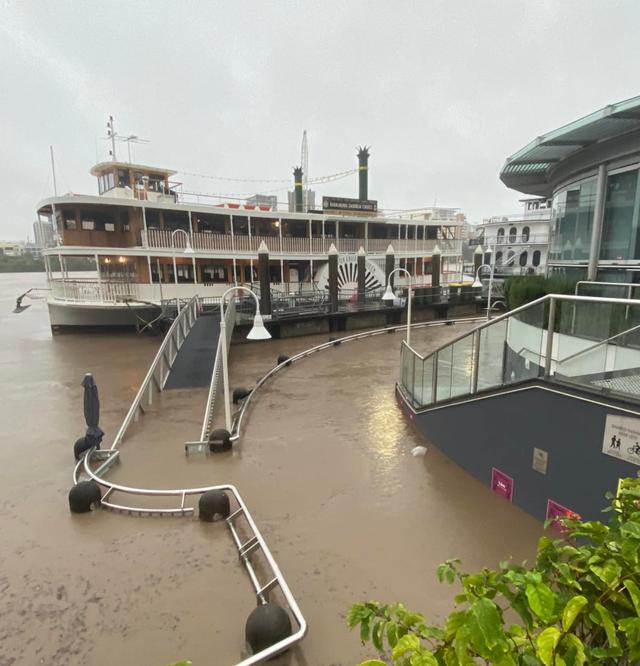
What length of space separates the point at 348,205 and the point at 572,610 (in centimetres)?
2821

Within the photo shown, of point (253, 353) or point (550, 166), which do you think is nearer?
point (550, 166)

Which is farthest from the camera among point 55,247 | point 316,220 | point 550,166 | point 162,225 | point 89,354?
point 316,220

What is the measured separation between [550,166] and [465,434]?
10436 millimetres

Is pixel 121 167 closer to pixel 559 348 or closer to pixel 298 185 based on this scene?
pixel 298 185

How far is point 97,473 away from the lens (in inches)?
265

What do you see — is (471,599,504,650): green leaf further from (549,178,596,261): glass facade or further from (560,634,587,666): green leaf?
(549,178,596,261): glass facade

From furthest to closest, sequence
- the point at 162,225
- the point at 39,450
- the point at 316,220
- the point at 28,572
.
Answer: the point at 316,220, the point at 162,225, the point at 39,450, the point at 28,572

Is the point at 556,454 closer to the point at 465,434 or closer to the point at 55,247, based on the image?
the point at 465,434

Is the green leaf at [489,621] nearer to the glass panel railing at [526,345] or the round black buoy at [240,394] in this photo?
the glass panel railing at [526,345]

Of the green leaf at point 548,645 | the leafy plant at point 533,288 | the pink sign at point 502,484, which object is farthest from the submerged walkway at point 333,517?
the leafy plant at point 533,288

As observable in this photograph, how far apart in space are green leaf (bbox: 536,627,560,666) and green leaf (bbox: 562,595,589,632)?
0.05m

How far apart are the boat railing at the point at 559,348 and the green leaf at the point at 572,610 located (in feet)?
12.9

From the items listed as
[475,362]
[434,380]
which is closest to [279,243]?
[434,380]

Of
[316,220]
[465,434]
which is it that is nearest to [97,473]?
[465,434]
